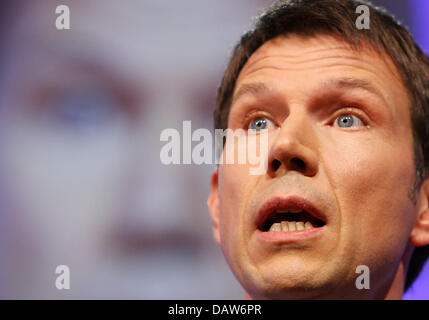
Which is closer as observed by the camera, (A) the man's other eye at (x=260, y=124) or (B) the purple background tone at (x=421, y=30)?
(A) the man's other eye at (x=260, y=124)

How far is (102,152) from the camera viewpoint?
2.55 m

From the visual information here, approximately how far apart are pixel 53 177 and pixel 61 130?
235mm

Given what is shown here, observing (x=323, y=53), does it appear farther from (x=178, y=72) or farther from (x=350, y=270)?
(x=178, y=72)

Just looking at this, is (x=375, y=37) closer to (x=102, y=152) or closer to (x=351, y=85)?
(x=351, y=85)

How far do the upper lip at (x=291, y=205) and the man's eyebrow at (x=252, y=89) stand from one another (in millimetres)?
367

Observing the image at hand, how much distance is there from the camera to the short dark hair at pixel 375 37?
1674 millimetres

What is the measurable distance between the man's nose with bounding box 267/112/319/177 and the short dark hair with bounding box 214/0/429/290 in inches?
13.2

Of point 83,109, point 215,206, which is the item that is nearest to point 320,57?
point 215,206

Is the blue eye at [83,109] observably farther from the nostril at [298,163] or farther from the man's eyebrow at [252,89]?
the nostril at [298,163]

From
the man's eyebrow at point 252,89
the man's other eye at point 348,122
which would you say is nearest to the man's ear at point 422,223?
the man's other eye at point 348,122

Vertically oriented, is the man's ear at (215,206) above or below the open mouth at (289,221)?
above

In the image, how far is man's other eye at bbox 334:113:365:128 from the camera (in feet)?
5.22

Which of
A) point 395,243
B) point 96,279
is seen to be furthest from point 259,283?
point 96,279

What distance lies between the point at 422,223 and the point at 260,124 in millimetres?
562
